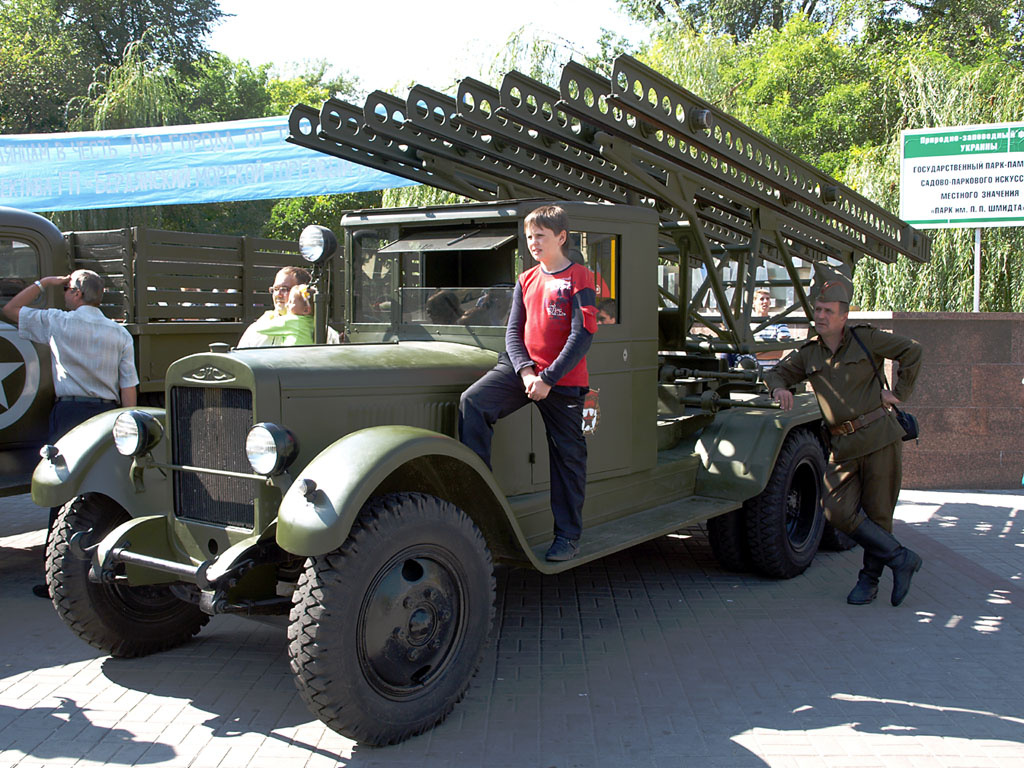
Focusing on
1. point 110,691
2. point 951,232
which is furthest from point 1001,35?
point 110,691

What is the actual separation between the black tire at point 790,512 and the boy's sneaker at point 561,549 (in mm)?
1829

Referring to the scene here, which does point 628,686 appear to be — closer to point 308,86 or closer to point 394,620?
point 394,620

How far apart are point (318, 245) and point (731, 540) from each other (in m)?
3.17

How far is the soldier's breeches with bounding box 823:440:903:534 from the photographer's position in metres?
5.53

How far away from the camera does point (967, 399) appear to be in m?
8.99

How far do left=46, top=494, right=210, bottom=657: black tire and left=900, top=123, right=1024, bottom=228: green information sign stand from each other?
25.3 ft

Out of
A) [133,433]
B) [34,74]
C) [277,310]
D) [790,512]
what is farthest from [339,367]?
[34,74]

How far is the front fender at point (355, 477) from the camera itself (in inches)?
135

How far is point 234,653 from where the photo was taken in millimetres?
4707

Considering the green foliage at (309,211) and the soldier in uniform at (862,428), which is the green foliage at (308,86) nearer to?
the green foliage at (309,211)

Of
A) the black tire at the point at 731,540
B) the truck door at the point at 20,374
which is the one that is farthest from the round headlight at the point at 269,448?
the black tire at the point at 731,540

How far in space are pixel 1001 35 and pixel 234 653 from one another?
24341 mm

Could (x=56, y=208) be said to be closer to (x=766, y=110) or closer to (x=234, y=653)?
(x=234, y=653)

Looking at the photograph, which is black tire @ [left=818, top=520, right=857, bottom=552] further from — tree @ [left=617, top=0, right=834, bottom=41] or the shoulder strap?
tree @ [left=617, top=0, right=834, bottom=41]
